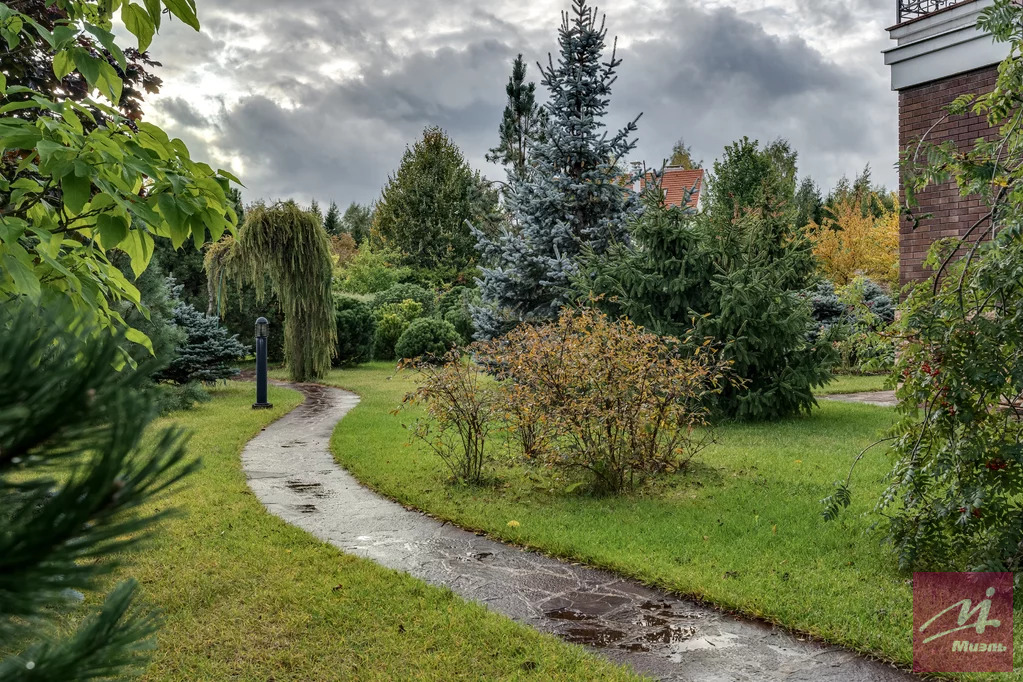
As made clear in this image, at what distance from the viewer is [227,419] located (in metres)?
11.4

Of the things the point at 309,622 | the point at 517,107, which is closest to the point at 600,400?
the point at 309,622

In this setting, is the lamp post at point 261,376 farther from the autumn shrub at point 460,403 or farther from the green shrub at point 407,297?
the green shrub at point 407,297

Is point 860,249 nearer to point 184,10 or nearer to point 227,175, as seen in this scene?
point 227,175

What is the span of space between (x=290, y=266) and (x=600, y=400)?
12.0 meters

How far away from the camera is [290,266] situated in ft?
54.9

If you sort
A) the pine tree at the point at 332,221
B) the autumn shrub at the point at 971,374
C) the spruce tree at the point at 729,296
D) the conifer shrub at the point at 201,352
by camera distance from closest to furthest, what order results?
1. the autumn shrub at the point at 971,374
2. the spruce tree at the point at 729,296
3. the conifer shrub at the point at 201,352
4. the pine tree at the point at 332,221

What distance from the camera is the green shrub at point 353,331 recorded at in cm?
2162

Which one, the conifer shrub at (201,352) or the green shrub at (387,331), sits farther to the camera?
the green shrub at (387,331)

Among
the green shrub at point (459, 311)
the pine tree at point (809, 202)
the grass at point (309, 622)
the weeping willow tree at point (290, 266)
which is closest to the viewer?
the grass at point (309, 622)

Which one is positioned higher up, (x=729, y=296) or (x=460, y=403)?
(x=729, y=296)

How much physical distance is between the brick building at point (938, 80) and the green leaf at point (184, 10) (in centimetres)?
1078

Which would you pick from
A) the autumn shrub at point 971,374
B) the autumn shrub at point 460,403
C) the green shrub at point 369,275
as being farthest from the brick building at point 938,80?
the green shrub at point 369,275

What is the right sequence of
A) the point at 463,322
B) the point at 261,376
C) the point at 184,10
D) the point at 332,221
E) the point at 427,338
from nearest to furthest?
the point at 184,10 → the point at 261,376 → the point at 427,338 → the point at 463,322 → the point at 332,221

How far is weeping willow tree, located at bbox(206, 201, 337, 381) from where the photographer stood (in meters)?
16.5
